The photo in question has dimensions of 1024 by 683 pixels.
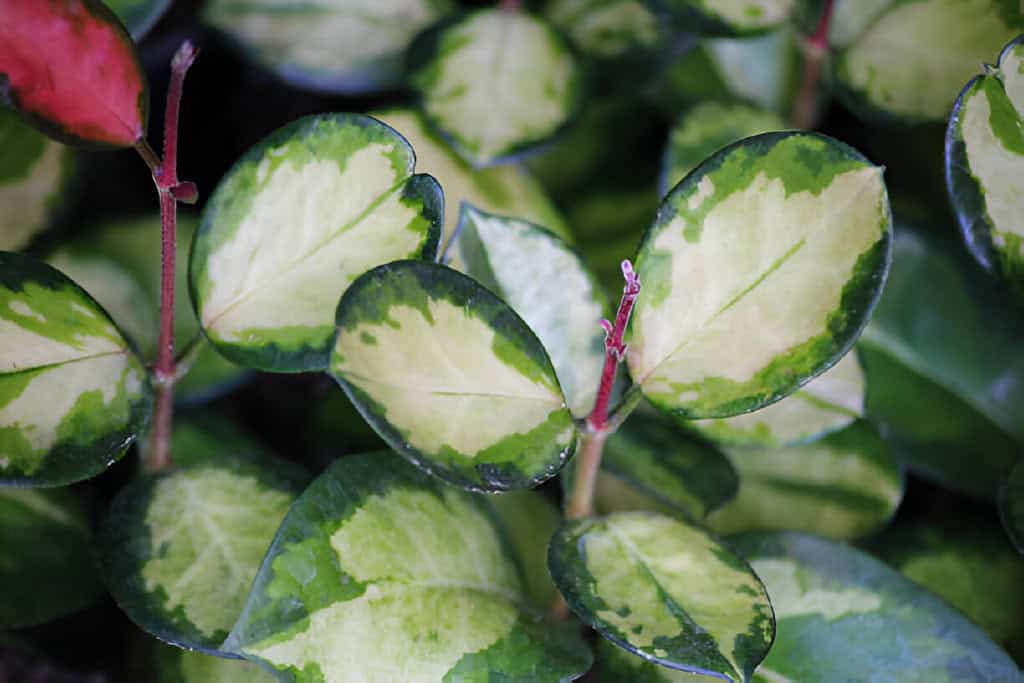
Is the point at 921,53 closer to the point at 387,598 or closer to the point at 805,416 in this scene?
the point at 805,416

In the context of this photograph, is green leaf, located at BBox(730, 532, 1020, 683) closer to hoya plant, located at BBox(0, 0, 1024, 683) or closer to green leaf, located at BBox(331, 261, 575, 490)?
hoya plant, located at BBox(0, 0, 1024, 683)

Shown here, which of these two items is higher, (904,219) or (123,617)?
(904,219)

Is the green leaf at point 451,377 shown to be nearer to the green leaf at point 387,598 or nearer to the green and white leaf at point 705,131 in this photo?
the green leaf at point 387,598

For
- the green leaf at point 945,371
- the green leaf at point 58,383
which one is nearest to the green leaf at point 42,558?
the green leaf at point 58,383

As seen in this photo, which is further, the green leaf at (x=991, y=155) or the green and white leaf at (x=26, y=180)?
the green and white leaf at (x=26, y=180)

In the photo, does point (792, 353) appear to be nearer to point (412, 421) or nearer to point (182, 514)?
point (412, 421)

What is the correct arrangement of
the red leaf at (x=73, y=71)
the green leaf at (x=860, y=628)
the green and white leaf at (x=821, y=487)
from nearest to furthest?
the red leaf at (x=73, y=71)
the green leaf at (x=860, y=628)
the green and white leaf at (x=821, y=487)

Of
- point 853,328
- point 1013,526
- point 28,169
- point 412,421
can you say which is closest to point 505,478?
point 412,421

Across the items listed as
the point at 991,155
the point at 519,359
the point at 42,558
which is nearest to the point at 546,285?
the point at 519,359
